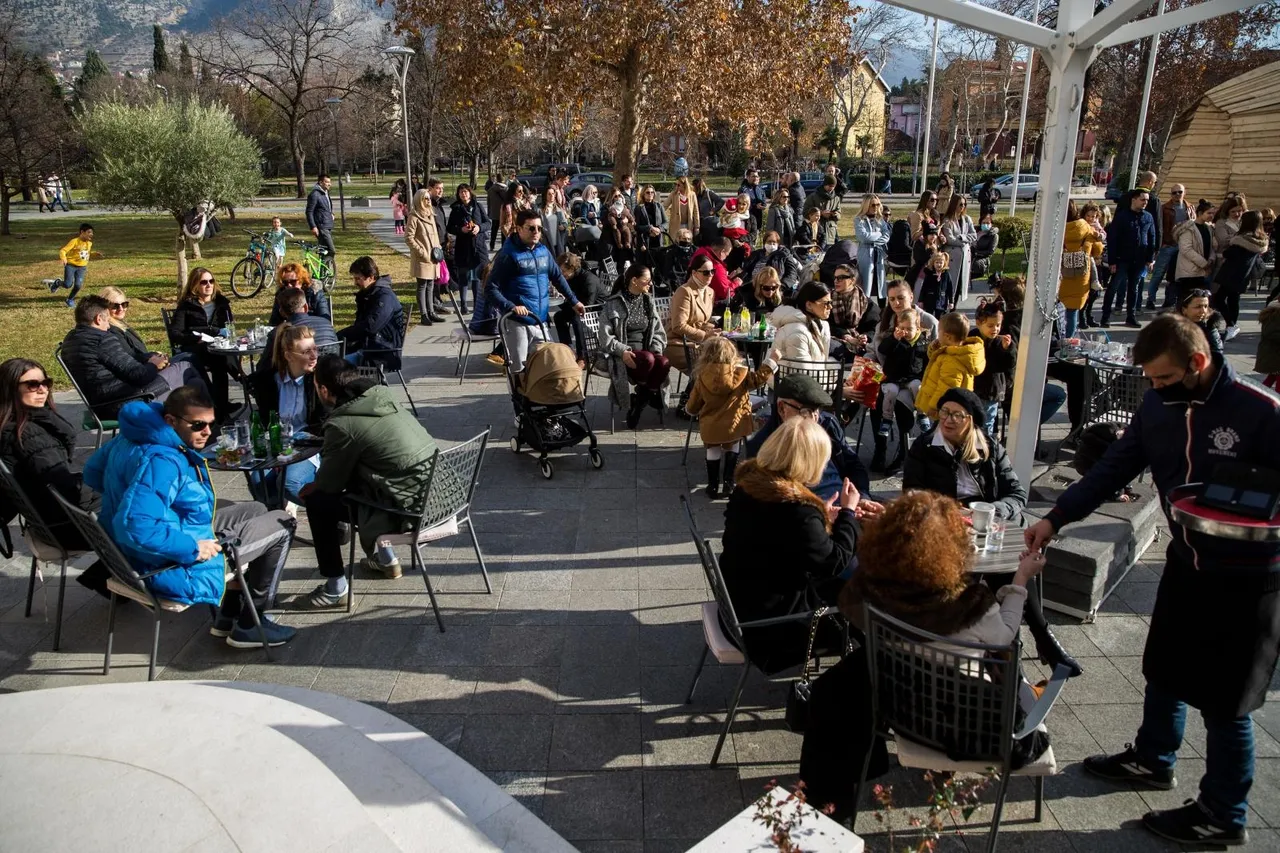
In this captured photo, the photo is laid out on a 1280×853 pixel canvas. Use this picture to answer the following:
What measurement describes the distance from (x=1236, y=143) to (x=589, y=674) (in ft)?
66.2

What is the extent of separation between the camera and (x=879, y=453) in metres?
7.16

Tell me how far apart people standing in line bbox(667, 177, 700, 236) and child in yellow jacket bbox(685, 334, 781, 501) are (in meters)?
8.64

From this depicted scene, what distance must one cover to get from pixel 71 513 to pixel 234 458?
104cm

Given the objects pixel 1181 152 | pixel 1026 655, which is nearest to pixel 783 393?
pixel 1026 655

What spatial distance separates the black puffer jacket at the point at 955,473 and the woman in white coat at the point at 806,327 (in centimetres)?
226

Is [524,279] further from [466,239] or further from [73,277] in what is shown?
[73,277]

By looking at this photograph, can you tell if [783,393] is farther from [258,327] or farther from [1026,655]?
[258,327]

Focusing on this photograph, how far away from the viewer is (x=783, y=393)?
508 cm

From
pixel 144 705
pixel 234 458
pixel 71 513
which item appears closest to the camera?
pixel 144 705

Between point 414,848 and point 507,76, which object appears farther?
point 507,76

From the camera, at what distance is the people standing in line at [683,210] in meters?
14.7

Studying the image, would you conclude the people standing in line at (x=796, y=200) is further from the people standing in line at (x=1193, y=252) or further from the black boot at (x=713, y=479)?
the black boot at (x=713, y=479)

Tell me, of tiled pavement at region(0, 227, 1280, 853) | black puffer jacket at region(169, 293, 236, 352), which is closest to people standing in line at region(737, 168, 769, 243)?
black puffer jacket at region(169, 293, 236, 352)

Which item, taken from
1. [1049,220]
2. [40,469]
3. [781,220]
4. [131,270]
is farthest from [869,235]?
[131,270]
